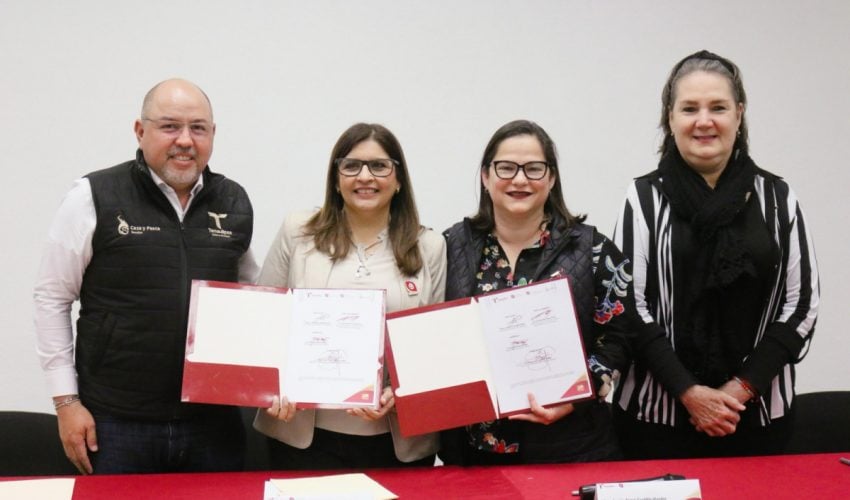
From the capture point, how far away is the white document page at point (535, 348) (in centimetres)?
213

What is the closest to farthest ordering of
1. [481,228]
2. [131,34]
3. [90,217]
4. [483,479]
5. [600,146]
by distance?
[483,479], [90,217], [481,228], [131,34], [600,146]

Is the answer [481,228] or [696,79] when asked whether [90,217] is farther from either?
[696,79]

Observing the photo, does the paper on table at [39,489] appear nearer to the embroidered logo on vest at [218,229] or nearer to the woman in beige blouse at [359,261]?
the woman in beige blouse at [359,261]

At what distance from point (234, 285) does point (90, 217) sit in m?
0.53

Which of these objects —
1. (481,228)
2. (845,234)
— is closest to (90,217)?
(481,228)

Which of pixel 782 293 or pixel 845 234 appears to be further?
pixel 845 234

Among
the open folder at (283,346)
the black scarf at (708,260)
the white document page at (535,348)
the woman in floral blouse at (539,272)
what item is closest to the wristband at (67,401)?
the open folder at (283,346)

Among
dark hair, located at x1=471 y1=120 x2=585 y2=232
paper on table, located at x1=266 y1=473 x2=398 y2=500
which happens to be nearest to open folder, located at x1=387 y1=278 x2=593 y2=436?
paper on table, located at x1=266 y1=473 x2=398 y2=500

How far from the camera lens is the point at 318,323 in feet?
7.13

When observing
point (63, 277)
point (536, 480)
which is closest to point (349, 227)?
point (63, 277)

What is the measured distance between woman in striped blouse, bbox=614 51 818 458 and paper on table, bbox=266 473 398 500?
1.08 m

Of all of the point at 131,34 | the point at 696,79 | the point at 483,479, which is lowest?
the point at 483,479

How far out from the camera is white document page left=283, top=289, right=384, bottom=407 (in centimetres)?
213

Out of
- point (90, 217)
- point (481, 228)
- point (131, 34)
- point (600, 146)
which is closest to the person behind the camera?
point (90, 217)
